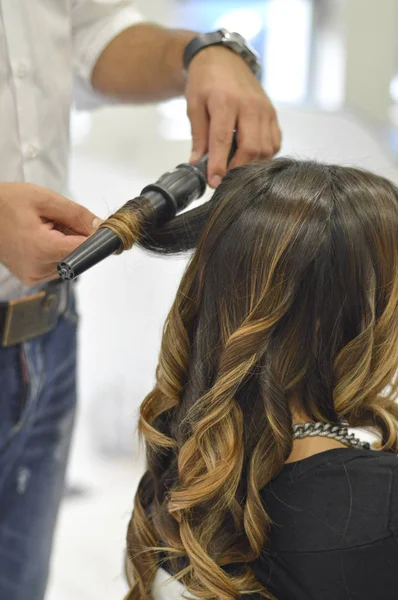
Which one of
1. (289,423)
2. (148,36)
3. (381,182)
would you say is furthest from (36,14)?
(289,423)

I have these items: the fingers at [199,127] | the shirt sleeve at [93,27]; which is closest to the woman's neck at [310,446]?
the fingers at [199,127]

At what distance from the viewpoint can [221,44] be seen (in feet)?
3.97

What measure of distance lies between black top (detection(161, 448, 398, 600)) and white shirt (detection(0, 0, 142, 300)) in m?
0.51

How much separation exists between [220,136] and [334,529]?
51 centimetres

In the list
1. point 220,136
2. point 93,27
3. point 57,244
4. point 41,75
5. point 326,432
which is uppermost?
point 93,27

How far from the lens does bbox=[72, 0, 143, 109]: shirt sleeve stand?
4.50 ft

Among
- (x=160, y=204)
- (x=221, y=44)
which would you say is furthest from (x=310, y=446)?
(x=221, y=44)

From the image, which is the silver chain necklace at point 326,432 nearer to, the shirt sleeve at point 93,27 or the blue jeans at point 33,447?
the blue jeans at point 33,447

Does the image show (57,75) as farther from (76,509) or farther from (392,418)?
(76,509)

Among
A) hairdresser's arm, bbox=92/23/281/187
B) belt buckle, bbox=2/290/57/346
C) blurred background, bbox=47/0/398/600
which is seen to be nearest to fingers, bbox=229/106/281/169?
hairdresser's arm, bbox=92/23/281/187

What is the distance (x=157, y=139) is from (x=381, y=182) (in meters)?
1.89

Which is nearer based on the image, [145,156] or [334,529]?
[334,529]

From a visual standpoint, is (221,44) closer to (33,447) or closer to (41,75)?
(41,75)

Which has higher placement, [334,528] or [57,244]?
[57,244]
